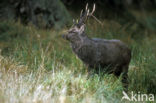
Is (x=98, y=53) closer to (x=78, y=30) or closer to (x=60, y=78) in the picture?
(x=78, y=30)

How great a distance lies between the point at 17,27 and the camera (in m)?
9.66

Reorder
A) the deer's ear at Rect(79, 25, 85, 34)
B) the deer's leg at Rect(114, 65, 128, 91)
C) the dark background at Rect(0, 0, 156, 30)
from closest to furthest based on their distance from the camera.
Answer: the deer's ear at Rect(79, 25, 85, 34) < the deer's leg at Rect(114, 65, 128, 91) < the dark background at Rect(0, 0, 156, 30)

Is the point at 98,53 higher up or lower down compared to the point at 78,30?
lower down

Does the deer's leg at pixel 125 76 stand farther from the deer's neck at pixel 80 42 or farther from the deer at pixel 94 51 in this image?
the deer's neck at pixel 80 42

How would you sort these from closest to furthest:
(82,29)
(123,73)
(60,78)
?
1. (60,78)
2. (82,29)
3. (123,73)

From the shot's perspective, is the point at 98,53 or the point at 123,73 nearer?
the point at 98,53

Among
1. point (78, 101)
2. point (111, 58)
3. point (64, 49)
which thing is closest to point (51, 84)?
point (78, 101)

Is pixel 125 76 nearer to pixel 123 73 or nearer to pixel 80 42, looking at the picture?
pixel 123 73

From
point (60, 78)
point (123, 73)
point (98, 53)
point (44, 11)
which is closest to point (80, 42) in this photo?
point (98, 53)

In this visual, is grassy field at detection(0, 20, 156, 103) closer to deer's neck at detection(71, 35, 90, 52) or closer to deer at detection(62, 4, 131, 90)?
deer at detection(62, 4, 131, 90)

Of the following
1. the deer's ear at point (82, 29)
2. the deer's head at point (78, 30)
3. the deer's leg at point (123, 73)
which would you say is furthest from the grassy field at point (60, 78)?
the deer's ear at point (82, 29)

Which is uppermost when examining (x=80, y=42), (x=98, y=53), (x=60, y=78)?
(x=80, y=42)

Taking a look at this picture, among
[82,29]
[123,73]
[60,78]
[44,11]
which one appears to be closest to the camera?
[60,78]

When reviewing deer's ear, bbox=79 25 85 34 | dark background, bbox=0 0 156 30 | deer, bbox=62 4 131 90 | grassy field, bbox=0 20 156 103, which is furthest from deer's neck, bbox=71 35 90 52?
dark background, bbox=0 0 156 30
